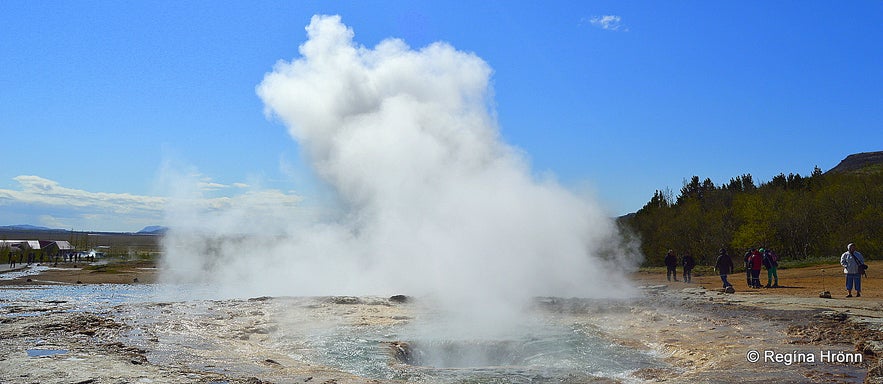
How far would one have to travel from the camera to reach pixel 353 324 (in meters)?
13.6

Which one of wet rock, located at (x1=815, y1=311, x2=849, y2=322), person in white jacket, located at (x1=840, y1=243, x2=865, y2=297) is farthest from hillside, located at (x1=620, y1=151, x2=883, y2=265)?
wet rock, located at (x1=815, y1=311, x2=849, y2=322)

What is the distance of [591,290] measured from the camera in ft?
64.1

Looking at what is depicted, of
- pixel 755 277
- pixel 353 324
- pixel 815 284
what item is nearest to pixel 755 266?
pixel 755 277

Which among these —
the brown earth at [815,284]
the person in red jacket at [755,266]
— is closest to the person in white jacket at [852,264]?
the brown earth at [815,284]

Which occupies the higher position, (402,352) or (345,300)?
(345,300)

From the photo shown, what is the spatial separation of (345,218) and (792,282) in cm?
1677

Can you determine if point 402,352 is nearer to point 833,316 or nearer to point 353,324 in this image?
point 353,324

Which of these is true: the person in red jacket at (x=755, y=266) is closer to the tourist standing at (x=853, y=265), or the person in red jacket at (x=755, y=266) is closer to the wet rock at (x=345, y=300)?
the tourist standing at (x=853, y=265)

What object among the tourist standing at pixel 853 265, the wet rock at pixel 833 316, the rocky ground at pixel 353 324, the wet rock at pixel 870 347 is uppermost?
the tourist standing at pixel 853 265

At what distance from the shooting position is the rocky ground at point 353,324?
309 inches

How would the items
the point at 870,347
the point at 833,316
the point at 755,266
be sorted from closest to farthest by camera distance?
the point at 870,347 → the point at 833,316 → the point at 755,266

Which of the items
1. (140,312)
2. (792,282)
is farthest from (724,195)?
(140,312)

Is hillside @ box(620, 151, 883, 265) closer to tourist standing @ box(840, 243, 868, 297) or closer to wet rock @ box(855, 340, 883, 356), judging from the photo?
tourist standing @ box(840, 243, 868, 297)

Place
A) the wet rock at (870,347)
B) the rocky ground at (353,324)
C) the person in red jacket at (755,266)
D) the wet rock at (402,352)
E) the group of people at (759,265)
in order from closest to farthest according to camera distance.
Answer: the rocky ground at (353,324)
the wet rock at (870,347)
the wet rock at (402,352)
the group of people at (759,265)
the person in red jacket at (755,266)
